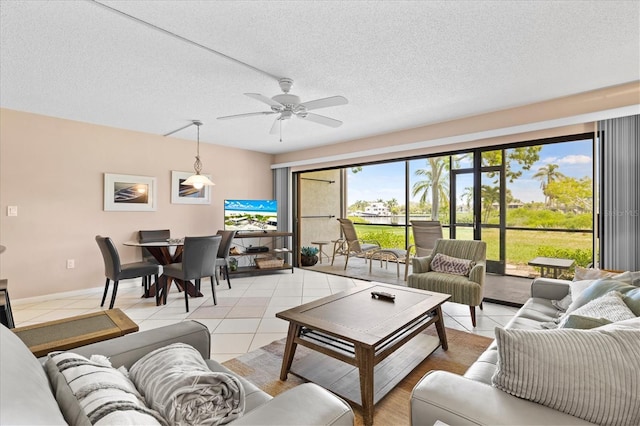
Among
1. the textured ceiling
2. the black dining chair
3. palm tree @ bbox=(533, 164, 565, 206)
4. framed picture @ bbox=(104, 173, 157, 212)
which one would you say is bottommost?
the black dining chair

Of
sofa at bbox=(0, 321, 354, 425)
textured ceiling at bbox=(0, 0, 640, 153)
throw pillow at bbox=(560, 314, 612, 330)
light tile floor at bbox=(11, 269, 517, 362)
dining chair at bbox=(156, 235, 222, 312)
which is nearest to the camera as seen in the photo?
sofa at bbox=(0, 321, 354, 425)

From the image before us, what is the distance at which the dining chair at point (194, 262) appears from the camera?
3.71 meters

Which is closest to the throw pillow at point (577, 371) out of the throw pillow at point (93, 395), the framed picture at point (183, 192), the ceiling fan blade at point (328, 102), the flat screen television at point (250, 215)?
the throw pillow at point (93, 395)

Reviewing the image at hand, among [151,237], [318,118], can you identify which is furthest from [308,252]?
[318,118]

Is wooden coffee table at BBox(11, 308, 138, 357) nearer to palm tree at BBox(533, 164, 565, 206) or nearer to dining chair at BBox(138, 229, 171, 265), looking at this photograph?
dining chair at BBox(138, 229, 171, 265)

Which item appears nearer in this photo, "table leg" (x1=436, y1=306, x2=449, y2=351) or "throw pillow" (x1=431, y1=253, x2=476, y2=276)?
"table leg" (x1=436, y1=306, x2=449, y2=351)

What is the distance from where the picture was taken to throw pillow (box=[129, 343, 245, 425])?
93 centimetres

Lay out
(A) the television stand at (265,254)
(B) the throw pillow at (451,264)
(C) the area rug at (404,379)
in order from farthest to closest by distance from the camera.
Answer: (A) the television stand at (265,254) < (B) the throw pillow at (451,264) < (C) the area rug at (404,379)

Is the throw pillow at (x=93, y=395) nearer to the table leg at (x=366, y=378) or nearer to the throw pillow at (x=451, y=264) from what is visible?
the table leg at (x=366, y=378)

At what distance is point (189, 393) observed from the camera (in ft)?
3.17

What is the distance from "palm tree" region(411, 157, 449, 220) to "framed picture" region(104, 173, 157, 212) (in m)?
5.17

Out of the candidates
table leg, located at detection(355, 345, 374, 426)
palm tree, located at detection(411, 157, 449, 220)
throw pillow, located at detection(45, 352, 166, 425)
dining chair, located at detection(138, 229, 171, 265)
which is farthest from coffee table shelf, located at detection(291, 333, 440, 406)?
palm tree, located at detection(411, 157, 449, 220)

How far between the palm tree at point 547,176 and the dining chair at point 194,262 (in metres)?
5.18

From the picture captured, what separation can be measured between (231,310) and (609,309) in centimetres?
335
